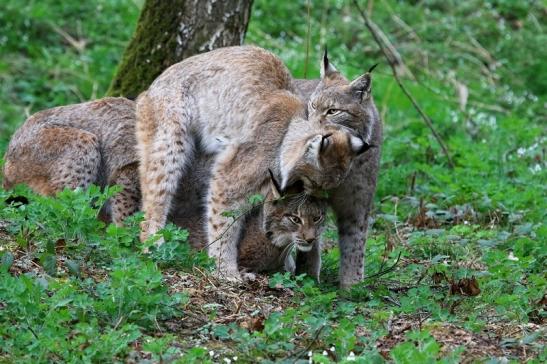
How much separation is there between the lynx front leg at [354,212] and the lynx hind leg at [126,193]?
1499 mm

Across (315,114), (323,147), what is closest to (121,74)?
(315,114)

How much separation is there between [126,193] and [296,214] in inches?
58.8

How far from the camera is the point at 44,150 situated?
7277 millimetres

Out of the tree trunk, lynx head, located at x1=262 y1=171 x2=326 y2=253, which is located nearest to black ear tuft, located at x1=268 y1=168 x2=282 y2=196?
lynx head, located at x1=262 y1=171 x2=326 y2=253

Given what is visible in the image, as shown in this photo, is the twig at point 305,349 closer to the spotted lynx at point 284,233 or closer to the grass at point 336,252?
the grass at point 336,252

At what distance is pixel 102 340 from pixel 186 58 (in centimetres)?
397

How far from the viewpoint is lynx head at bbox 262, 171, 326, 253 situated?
647 centimetres

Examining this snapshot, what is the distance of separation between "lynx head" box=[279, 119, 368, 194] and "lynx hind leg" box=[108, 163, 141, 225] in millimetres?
1361

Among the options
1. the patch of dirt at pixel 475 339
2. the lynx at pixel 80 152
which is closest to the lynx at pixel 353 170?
the patch of dirt at pixel 475 339

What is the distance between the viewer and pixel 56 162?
7.20 m

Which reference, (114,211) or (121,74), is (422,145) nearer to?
(121,74)

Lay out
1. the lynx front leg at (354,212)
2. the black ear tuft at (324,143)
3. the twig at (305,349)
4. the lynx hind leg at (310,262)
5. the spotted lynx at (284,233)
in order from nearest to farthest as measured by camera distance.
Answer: the twig at (305,349) → the black ear tuft at (324,143) → the spotted lynx at (284,233) → the lynx front leg at (354,212) → the lynx hind leg at (310,262)

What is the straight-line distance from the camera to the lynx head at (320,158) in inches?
245

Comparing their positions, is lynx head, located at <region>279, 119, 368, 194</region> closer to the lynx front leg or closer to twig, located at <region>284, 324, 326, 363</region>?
the lynx front leg
